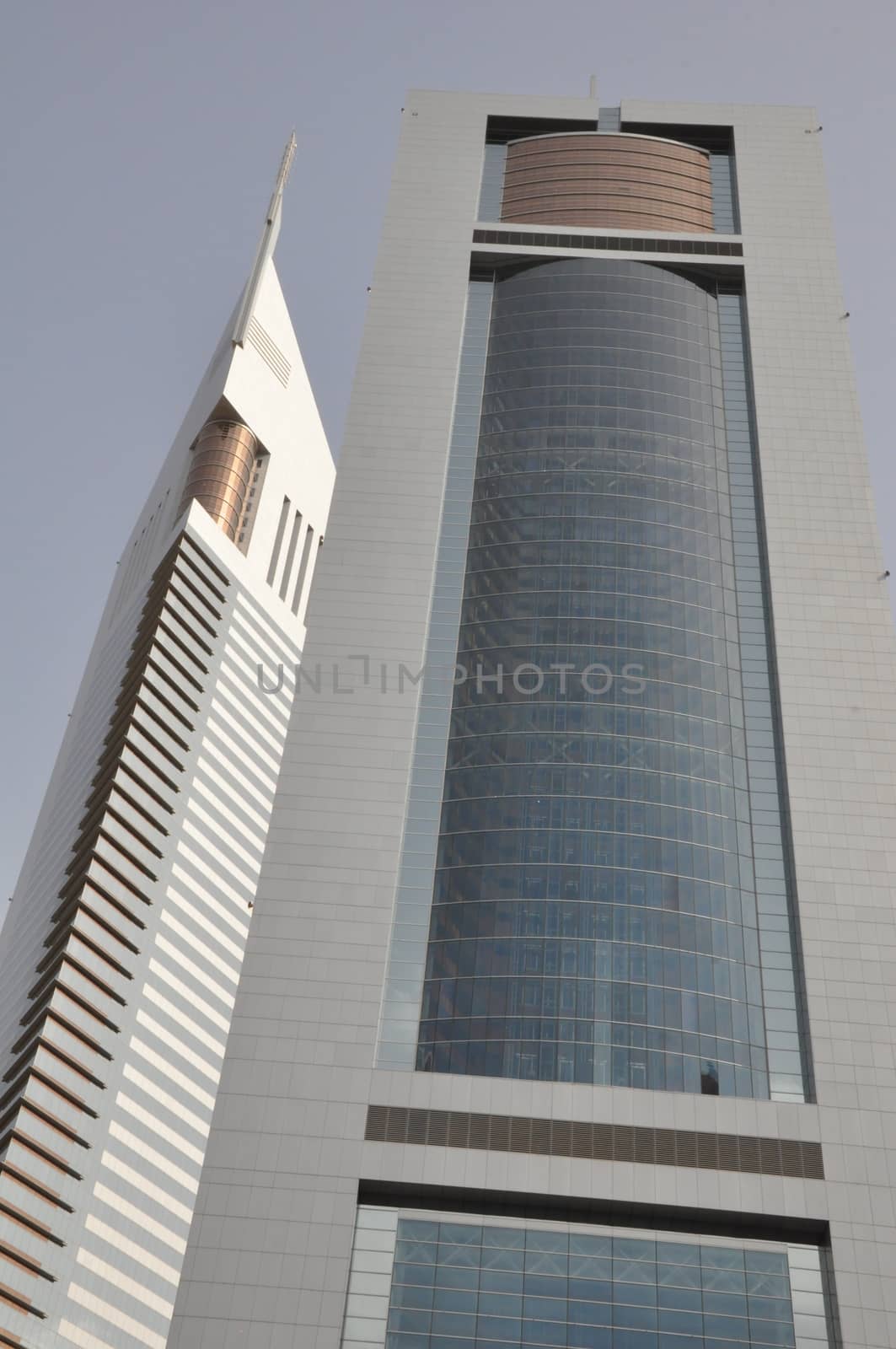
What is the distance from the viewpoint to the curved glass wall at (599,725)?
78.9 meters

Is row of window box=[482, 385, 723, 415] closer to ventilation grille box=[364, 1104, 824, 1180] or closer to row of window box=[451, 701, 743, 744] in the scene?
Answer: row of window box=[451, 701, 743, 744]

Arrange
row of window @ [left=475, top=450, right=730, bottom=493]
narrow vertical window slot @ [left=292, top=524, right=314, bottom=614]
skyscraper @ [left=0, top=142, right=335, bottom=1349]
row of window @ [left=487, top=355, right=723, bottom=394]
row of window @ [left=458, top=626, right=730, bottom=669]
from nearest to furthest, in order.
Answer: row of window @ [left=458, top=626, right=730, bottom=669]
skyscraper @ [left=0, top=142, right=335, bottom=1349]
row of window @ [left=475, top=450, right=730, bottom=493]
row of window @ [left=487, top=355, right=723, bottom=394]
narrow vertical window slot @ [left=292, top=524, right=314, bottom=614]

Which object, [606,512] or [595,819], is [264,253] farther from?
[595,819]

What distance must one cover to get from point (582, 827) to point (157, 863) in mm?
48659

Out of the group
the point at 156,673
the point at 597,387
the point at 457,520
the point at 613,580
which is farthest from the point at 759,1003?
the point at 156,673

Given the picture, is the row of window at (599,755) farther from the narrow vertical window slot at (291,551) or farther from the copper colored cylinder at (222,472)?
the narrow vertical window slot at (291,551)

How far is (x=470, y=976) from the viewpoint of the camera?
3184 inches

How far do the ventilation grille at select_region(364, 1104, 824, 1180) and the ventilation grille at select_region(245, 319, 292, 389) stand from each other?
300ft

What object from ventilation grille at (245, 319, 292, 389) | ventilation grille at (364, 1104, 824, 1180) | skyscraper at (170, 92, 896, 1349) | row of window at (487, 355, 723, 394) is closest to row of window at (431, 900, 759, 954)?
skyscraper at (170, 92, 896, 1349)

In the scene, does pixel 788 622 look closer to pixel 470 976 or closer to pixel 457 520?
pixel 457 520

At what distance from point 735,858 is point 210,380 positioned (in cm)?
8223

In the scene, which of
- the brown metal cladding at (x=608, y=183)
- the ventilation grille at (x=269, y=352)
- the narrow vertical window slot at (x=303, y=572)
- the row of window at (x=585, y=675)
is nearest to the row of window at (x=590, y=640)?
the row of window at (x=585, y=675)

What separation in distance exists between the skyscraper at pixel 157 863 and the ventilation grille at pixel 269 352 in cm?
29

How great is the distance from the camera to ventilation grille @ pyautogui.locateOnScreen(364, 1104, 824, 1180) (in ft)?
237
